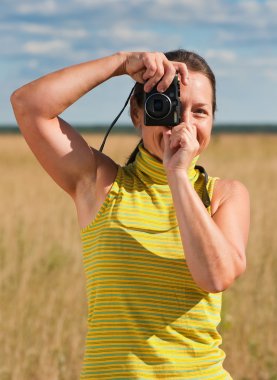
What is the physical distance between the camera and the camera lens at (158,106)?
2156 mm

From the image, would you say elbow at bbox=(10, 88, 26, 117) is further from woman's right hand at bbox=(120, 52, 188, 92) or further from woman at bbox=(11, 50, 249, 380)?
woman's right hand at bbox=(120, 52, 188, 92)

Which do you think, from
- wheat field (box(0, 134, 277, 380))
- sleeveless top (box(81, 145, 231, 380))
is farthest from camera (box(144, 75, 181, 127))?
wheat field (box(0, 134, 277, 380))

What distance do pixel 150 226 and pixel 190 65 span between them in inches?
18.9

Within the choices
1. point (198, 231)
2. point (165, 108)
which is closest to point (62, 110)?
point (165, 108)

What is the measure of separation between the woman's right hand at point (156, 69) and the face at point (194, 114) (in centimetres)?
5

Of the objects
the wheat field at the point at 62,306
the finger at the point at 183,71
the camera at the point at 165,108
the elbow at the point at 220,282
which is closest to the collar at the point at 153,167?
the camera at the point at 165,108

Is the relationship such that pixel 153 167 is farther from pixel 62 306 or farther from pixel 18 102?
pixel 62 306

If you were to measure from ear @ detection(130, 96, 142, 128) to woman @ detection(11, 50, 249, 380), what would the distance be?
0.32ft

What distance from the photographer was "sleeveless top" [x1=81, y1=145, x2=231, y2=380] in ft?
6.88

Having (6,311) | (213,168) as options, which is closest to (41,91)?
(6,311)

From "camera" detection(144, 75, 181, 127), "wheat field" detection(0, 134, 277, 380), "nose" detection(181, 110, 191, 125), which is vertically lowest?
"wheat field" detection(0, 134, 277, 380)

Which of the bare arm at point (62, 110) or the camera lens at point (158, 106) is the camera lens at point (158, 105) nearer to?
the camera lens at point (158, 106)

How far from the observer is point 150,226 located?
7.07 ft

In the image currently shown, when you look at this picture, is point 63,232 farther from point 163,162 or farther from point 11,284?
point 163,162
